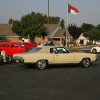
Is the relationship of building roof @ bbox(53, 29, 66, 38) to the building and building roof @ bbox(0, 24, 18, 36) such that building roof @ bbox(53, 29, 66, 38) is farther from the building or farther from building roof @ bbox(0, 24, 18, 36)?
building roof @ bbox(0, 24, 18, 36)

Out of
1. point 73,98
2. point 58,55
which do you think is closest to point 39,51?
point 58,55

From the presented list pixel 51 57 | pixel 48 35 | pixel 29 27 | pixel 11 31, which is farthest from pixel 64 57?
pixel 11 31

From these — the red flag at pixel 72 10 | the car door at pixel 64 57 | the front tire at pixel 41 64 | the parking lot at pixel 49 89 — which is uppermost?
the red flag at pixel 72 10

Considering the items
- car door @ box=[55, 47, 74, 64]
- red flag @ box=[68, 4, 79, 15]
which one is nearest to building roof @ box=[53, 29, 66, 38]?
red flag @ box=[68, 4, 79, 15]

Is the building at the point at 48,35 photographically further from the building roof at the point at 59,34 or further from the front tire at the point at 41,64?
the front tire at the point at 41,64

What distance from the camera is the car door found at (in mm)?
13606

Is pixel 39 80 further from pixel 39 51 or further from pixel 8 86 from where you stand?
pixel 39 51

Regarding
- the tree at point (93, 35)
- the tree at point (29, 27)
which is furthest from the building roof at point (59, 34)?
the tree at point (93, 35)

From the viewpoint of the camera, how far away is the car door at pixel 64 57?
13.6 meters

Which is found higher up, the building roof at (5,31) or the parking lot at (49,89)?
the building roof at (5,31)

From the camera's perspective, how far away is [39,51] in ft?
44.2

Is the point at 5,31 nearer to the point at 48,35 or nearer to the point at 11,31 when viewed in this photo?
the point at 11,31

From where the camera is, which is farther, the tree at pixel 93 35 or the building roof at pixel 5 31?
the tree at pixel 93 35

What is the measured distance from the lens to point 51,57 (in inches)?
528
